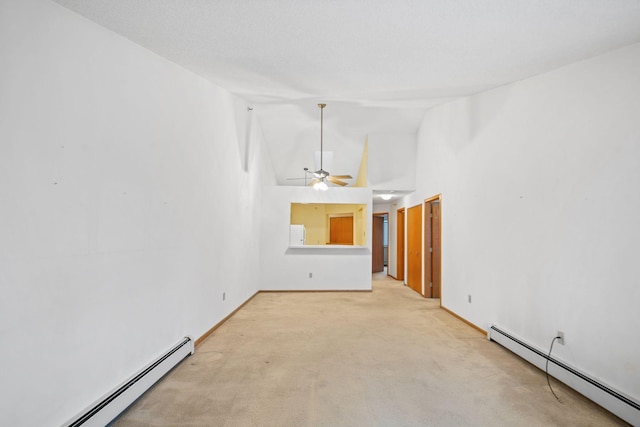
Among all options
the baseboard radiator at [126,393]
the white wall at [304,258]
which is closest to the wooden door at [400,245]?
the white wall at [304,258]

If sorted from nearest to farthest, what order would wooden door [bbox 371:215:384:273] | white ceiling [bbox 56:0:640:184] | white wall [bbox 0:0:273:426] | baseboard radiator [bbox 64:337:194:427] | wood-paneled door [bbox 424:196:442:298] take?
white wall [bbox 0:0:273:426], baseboard radiator [bbox 64:337:194:427], white ceiling [bbox 56:0:640:184], wood-paneled door [bbox 424:196:442:298], wooden door [bbox 371:215:384:273]

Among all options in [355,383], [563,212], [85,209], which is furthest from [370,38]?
[355,383]

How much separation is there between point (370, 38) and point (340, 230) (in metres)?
8.05

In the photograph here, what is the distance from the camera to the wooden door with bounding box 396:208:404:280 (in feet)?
26.5

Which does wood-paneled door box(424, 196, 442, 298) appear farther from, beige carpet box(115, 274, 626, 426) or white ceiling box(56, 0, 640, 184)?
white ceiling box(56, 0, 640, 184)

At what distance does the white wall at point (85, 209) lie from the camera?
59.8 inches

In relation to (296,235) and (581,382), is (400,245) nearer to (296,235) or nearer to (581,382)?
(296,235)

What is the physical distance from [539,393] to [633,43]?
2.69 meters

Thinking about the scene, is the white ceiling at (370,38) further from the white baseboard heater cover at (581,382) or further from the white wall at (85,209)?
the white baseboard heater cover at (581,382)

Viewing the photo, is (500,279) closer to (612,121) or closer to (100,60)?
(612,121)

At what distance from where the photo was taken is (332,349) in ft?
10.8

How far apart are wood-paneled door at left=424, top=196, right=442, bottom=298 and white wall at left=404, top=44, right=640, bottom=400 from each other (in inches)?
63.6

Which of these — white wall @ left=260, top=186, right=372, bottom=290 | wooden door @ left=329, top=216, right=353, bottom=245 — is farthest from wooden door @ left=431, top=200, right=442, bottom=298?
wooden door @ left=329, top=216, right=353, bottom=245

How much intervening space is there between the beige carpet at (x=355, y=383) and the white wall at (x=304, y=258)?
2.23 meters
